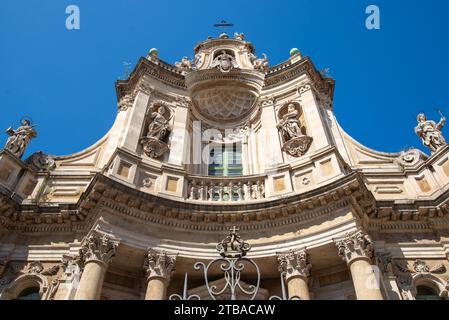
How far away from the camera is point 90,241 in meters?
11.5

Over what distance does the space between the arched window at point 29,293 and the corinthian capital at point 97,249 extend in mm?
1952

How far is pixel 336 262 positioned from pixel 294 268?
1570 millimetres

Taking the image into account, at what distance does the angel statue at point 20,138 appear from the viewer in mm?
15359

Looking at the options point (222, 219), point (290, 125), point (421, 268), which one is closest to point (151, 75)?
point (290, 125)

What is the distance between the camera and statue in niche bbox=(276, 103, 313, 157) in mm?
15961

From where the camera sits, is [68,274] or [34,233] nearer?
[68,274]

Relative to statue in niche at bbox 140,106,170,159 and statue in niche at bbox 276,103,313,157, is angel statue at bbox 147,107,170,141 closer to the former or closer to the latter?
statue in niche at bbox 140,106,170,159

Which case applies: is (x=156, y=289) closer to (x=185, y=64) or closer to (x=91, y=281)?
(x=91, y=281)

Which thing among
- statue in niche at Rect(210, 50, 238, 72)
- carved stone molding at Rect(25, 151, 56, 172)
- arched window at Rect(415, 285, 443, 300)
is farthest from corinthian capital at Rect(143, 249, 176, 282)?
statue in niche at Rect(210, 50, 238, 72)

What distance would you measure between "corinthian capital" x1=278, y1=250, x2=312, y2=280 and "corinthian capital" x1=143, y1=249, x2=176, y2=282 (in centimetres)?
315

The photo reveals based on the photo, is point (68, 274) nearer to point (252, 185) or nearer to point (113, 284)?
point (113, 284)

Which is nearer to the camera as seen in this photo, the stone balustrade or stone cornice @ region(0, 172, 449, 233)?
stone cornice @ region(0, 172, 449, 233)

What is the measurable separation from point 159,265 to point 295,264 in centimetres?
387

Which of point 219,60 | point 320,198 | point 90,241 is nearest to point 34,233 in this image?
point 90,241
